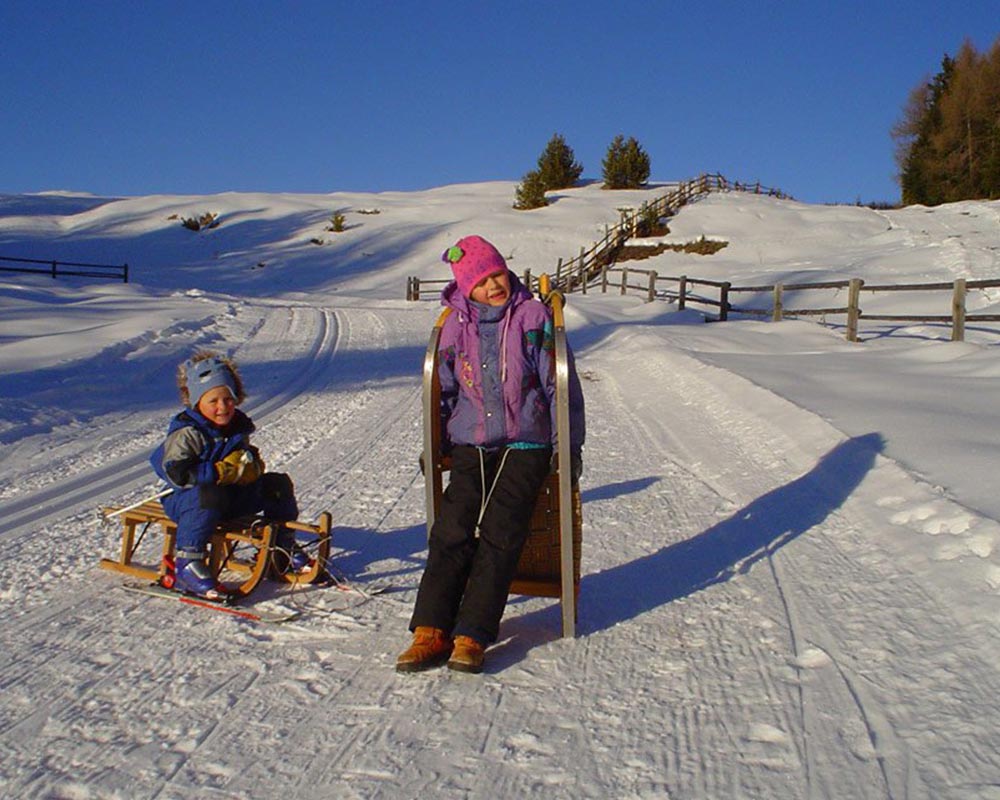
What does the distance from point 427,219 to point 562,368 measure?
5169 cm

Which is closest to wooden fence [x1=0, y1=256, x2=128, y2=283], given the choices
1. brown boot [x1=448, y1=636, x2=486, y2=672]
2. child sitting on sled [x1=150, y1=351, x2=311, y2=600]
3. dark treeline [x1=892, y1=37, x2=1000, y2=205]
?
child sitting on sled [x1=150, y1=351, x2=311, y2=600]

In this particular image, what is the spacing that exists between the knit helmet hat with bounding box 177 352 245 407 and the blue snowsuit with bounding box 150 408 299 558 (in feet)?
0.33

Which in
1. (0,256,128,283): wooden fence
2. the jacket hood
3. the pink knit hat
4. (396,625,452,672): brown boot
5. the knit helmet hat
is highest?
(0,256,128,283): wooden fence

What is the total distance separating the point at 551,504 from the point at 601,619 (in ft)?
1.87

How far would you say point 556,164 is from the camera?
6234 centimetres

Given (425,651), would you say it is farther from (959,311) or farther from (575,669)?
(959,311)

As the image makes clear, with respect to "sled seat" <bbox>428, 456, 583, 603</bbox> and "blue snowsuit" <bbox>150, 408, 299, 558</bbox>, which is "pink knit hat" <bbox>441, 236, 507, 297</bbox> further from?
"blue snowsuit" <bbox>150, 408, 299, 558</bbox>

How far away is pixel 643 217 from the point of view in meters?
45.4

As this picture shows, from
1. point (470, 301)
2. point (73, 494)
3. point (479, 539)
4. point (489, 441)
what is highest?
point (470, 301)

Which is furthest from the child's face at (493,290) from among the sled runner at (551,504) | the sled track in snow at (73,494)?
the sled track in snow at (73,494)

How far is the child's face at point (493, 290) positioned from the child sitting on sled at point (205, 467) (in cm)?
140

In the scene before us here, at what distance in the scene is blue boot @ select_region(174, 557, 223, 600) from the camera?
4191 millimetres

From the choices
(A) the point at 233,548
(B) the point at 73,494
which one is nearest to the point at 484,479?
(A) the point at 233,548

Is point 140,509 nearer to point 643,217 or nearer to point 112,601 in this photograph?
point 112,601
